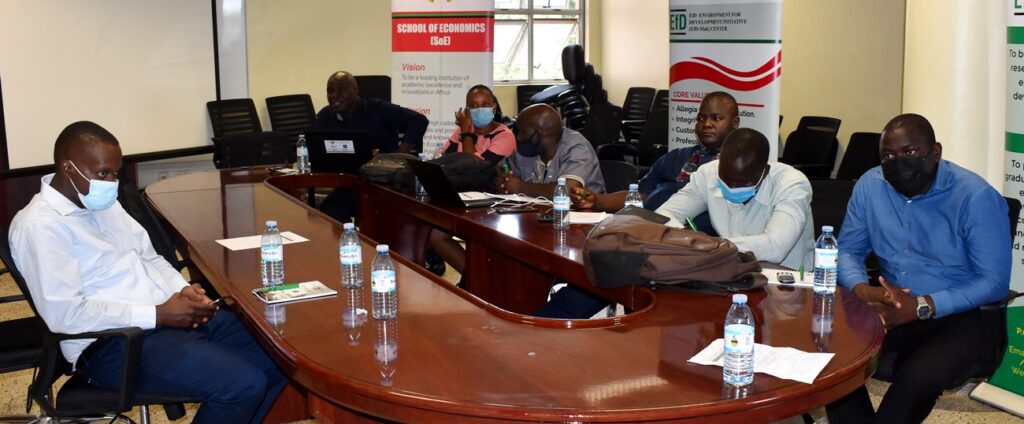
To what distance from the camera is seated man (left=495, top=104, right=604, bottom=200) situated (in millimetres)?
4676

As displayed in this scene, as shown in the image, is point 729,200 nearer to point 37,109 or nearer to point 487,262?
point 487,262

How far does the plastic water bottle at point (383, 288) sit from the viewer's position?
2621 millimetres

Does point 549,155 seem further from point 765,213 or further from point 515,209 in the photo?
point 765,213

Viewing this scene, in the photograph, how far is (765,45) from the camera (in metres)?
5.30

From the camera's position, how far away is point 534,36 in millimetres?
11500

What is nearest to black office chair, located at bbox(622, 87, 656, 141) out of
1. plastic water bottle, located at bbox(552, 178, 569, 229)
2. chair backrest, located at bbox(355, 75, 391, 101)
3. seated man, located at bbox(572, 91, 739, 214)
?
chair backrest, located at bbox(355, 75, 391, 101)

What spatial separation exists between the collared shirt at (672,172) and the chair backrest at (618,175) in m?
0.23

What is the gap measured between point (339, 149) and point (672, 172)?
2.24 m

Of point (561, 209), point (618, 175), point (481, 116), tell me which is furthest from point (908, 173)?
point (481, 116)

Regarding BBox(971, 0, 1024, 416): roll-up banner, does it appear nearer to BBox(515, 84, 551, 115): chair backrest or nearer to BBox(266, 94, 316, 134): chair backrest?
BBox(266, 94, 316, 134): chair backrest

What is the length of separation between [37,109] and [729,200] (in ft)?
17.1

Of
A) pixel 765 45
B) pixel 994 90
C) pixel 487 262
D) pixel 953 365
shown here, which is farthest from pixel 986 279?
pixel 765 45

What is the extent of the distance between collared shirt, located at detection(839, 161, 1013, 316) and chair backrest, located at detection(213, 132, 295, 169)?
461 centimetres

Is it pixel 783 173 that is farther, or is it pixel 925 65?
pixel 925 65
